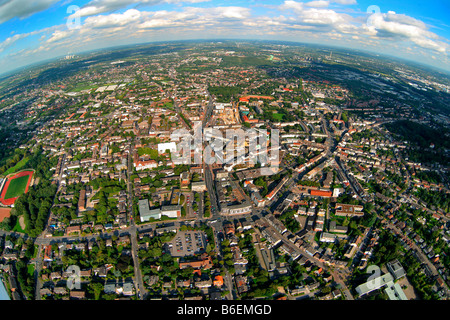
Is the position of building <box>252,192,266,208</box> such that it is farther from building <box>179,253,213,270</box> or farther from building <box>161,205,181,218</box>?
building <box>179,253,213,270</box>

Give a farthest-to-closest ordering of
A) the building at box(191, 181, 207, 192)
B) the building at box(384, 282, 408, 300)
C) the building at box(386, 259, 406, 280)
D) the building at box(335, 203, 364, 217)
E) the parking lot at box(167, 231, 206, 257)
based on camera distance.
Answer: the building at box(191, 181, 207, 192) < the building at box(335, 203, 364, 217) < the parking lot at box(167, 231, 206, 257) < the building at box(386, 259, 406, 280) < the building at box(384, 282, 408, 300)

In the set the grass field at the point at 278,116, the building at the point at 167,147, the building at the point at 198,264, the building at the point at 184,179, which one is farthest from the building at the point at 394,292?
the grass field at the point at 278,116

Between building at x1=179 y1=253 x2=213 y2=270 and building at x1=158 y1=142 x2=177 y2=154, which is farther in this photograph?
building at x1=158 y1=142 x2=177 y2=154

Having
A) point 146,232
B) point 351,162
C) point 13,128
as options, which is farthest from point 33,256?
point 13,128

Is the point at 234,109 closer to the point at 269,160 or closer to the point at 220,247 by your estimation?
the point at 269,160

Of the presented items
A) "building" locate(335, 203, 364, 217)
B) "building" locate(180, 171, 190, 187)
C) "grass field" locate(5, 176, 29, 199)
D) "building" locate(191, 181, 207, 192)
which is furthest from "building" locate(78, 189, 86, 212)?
"building" locate(335, 203, 364, 217)
